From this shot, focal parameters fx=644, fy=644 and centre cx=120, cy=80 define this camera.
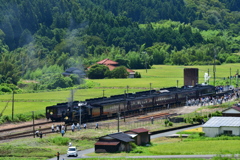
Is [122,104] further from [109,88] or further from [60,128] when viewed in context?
[109,88]

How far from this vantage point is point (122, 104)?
9031 cm

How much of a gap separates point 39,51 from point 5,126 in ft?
371

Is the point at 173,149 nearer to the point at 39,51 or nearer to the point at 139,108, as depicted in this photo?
the point at 139,108

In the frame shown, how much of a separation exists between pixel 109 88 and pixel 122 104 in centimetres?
4043

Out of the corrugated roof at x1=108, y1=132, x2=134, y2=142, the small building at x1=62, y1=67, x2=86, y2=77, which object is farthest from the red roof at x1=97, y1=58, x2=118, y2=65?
the corrugated roof at x1=108, y1=132, x2=134, y2=142

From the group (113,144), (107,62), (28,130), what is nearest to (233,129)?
(113,144)

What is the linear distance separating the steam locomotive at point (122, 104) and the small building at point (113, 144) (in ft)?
56.6

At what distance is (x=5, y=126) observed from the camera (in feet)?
258

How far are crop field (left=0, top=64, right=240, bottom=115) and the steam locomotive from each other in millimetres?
8230

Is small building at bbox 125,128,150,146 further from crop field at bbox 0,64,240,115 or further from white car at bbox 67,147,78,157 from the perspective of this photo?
crop field at bbox 0,64,240,115

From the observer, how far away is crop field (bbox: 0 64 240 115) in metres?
103

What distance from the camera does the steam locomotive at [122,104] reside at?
264 ft

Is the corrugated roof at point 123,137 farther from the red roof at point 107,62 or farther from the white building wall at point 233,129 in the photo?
the red roof at point 107,62

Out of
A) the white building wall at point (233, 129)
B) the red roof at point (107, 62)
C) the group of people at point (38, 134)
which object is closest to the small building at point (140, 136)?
Result: the white building wall at point (233, 129)
